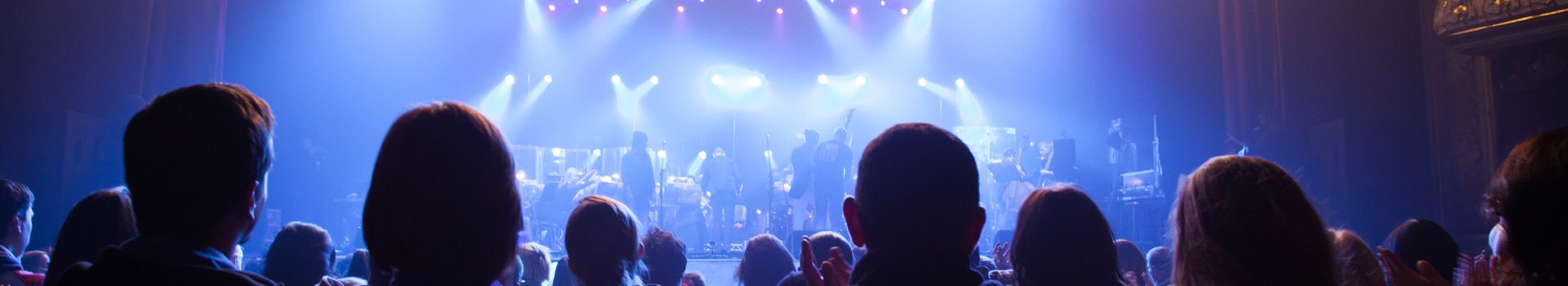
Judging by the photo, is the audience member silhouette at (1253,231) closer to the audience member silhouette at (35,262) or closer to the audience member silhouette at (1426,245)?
the audience member silhouette at (1426,245)

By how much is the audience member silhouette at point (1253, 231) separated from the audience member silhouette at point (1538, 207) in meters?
0.30

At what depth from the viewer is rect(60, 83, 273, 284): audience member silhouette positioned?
1389mm

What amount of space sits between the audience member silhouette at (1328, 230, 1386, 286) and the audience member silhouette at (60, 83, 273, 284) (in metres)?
2.60

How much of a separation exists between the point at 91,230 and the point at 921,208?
8.75 ft

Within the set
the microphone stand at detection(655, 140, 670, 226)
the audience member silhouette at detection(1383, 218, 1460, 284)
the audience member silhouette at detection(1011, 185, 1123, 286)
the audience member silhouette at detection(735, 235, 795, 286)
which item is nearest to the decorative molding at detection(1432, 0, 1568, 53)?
the audience member silhouette at detection(1383, 218, 1460, 284)

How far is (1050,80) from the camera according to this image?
1441 centimetres

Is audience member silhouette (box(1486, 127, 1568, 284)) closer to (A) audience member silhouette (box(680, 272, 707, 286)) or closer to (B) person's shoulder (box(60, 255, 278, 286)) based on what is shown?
(B) person's shoulder (box(60, 255, 278, 286))

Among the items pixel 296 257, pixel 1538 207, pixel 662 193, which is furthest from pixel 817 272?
pixel 662 193

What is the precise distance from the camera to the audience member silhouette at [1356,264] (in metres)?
2.56

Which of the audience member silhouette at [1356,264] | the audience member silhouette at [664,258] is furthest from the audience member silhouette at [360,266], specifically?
the audience member silhouette at [1356,264]

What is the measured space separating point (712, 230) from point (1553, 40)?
914 cm

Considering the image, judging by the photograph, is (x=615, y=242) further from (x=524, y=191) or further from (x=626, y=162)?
(x=524, y=191)

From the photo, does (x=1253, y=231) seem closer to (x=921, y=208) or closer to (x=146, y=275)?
(x=921, y=208)

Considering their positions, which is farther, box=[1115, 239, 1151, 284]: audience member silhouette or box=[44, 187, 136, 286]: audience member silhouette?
box=[1115, 239, 1151, 284]: audience member silhouette
